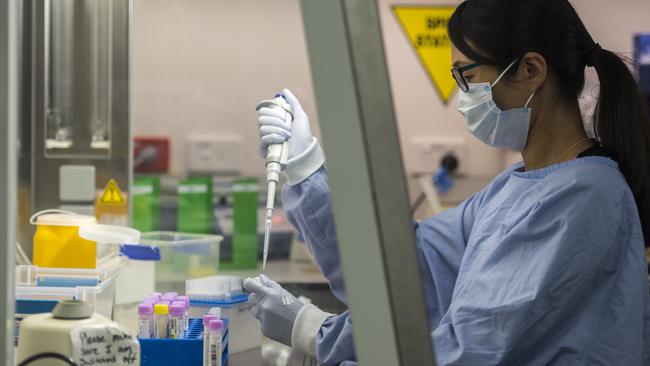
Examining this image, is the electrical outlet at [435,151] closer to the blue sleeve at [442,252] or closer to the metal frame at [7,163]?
the blue sleeve at [442,252]

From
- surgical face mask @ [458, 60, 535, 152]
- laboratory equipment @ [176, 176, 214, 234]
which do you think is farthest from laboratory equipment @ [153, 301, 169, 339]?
laboratory equipment @ [176, 176, 214, 234]

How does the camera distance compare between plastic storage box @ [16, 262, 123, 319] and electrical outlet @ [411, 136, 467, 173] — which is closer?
plastic storage box @ [16, 262, 123, 319]

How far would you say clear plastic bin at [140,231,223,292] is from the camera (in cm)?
187

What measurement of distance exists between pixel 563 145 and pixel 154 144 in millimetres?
2268

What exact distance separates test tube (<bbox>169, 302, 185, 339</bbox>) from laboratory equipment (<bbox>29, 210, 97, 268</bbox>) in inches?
11.7

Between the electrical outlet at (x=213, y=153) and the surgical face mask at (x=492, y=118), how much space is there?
79.5 inches

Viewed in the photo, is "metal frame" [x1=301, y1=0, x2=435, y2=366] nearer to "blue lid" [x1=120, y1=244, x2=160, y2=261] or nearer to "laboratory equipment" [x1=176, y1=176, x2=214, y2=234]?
"blue lid" [x1=120, y1=244, x2=160, y2=261]

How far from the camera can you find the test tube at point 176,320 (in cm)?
139

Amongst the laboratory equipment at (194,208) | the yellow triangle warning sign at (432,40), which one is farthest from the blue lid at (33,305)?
the yellow triangle warning sign at (432,40)

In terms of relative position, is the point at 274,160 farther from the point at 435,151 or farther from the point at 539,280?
the point at 435,151

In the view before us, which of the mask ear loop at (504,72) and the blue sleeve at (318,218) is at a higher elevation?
the mask ear loop at (504,72)

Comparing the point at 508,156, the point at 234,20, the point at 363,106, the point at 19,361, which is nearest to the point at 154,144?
the point at 234,20

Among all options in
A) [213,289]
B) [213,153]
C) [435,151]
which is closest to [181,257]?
[213,289]

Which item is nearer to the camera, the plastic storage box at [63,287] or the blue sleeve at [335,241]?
the plastic storage box at [63,287]
